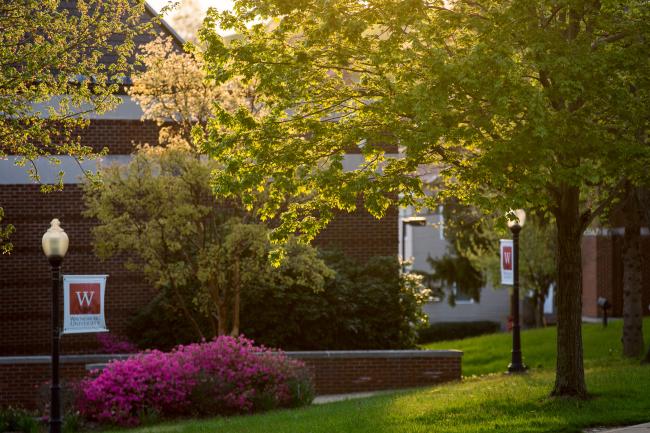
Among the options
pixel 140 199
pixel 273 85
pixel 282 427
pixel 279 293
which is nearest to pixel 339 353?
pixel 279 293

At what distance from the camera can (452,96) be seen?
A: 1364cm

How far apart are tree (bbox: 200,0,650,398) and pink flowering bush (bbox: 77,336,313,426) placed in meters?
4.08

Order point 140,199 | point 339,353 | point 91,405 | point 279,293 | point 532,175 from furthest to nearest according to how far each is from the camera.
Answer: point 279,293
point 339,353
point 140,199
point 91,405
point 532,175

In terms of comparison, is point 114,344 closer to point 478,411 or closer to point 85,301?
point 85,301

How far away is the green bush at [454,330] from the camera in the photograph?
4603 cm

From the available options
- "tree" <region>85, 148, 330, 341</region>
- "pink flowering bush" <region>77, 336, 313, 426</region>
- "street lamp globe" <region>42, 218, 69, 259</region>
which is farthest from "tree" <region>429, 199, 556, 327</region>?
"street lamp globe" <region>42, 218, 69, 259</region>

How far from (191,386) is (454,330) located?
3017 centimetres

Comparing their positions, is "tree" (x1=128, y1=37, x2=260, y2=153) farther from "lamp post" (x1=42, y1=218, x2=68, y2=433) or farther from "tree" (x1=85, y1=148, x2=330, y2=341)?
"lamp post" (x1=42, y1=218, x2=68, y2=433)

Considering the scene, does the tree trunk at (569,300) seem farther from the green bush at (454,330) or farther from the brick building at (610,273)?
the green bush at (454,330)

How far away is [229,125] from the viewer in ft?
47.0

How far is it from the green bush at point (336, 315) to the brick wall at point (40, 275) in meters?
2.96

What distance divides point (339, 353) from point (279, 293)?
98.8 inches

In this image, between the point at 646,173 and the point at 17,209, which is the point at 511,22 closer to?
the point at 646,173

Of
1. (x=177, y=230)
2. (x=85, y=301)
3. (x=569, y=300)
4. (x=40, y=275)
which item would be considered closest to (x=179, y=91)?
(x=177, y=230)
